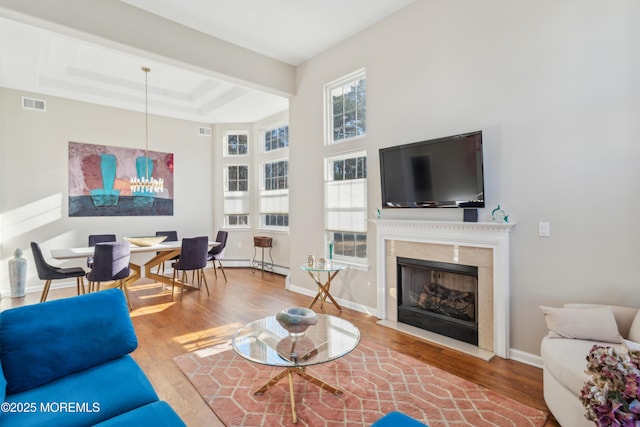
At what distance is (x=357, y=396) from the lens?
2309 millimetres

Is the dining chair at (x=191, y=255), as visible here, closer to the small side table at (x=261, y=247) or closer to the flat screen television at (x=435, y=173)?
the small side table at (x=261, y=247)

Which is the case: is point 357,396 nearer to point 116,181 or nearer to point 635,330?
point 635,330

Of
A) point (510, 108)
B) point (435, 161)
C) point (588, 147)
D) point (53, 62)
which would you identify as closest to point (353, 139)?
point (435, 161)

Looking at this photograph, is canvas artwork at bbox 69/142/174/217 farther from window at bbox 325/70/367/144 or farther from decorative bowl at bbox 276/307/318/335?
decorative bowl at bbox 276/307/318/335

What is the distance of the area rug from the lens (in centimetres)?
207

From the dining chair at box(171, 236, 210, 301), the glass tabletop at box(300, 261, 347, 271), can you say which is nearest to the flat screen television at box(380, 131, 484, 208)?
the glass tabletop at box(300, 261, 347, 271)

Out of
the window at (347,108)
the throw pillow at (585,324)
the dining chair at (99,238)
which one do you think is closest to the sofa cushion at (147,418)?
the throw pillow at (585,324)

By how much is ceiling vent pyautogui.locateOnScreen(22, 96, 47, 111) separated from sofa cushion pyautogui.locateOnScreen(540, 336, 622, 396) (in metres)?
7.63

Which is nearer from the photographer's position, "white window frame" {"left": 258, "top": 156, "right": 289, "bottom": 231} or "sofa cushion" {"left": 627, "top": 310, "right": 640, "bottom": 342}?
"sofa cushion" {"left": 627, "top": 310, "right": 640, "bottom": 342}

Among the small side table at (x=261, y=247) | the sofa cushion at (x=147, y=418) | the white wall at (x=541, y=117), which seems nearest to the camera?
the sofa cushion at (x=147, y=418)

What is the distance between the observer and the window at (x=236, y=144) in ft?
24.7

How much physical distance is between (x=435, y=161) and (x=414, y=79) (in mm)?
1041

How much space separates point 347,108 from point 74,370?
4.01 m

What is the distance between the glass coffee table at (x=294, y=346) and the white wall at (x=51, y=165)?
5.03 meters
